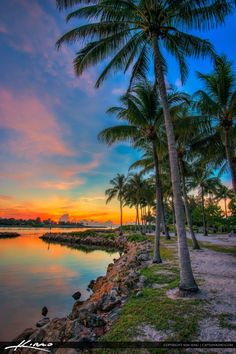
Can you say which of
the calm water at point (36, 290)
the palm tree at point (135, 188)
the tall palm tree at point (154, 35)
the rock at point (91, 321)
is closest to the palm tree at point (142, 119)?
the tall palm tree at point (154, 35)

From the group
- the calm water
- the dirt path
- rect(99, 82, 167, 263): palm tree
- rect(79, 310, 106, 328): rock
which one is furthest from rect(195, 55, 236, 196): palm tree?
the calm water

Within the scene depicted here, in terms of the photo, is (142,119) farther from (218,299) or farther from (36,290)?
(36,290)

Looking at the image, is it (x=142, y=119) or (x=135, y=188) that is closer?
(x=142, y=119)

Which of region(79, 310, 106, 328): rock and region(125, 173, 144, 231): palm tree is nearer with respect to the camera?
region(79, 310, 106, 328): rock

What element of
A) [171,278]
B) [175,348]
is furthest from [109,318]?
[171,278]

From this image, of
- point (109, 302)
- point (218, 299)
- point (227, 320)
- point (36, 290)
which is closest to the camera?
point (227, 320)

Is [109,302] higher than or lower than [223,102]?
lower

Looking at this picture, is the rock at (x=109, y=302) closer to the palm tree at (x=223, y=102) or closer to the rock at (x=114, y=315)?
the rock at (x=114, y=315)

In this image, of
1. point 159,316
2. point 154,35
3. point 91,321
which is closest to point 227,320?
point 159,316

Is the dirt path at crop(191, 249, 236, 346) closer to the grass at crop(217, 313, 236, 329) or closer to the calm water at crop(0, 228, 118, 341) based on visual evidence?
the grass at crop(217, 313, 236, 329)

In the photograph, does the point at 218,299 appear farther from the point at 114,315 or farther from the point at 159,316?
the point at 114,315

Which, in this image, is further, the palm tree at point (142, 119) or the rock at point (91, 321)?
the palm tree at point (142, 119)

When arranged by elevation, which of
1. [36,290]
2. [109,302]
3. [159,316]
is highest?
[159,316]

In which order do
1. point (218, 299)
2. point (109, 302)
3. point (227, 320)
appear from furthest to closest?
point (109, 302) → point (218, 299) → point (227, 320)
